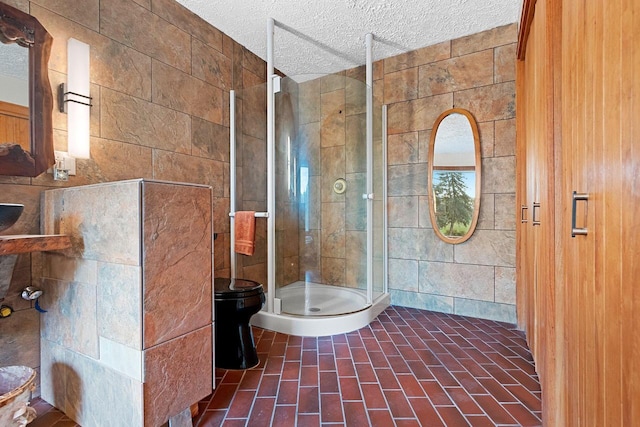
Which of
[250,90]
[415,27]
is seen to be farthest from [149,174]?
[415,27]

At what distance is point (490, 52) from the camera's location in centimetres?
263

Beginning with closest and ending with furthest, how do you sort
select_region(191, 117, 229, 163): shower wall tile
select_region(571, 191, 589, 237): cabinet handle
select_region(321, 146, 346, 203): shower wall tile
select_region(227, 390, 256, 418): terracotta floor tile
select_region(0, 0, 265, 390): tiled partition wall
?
select_region(571, 191, 589, 237): cabinet handle
select_region(227, 390, 256, 418): terracotta floor tile
select_region(0, 0, 265, 390): tiled partition wall
select_region(191, 117, 229, 163): shower wall tile
select_region(321, 146, 346, 203): shower wall tile

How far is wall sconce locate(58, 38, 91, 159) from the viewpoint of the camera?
5.38ft

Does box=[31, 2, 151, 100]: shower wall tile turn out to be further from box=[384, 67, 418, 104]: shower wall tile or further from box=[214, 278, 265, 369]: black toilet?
box=[384, 67, 418, 104]: shower wall tile

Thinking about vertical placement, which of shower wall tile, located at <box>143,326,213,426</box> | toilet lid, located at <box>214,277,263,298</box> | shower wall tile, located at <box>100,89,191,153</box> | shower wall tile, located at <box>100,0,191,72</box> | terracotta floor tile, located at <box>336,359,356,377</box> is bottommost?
terracotta floor tile, located at <box>336,359,356,377</box>

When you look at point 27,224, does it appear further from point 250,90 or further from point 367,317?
point 367,317

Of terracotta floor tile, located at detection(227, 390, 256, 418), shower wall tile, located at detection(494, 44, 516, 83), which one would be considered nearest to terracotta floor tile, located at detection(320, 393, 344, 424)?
terracotta floor tile, located at detection(227, 390, 256, 418)

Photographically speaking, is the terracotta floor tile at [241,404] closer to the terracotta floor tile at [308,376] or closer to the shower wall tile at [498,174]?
the terracotta floor tile at [308,376]

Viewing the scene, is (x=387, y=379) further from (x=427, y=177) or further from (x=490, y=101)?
(x=490, y=101)

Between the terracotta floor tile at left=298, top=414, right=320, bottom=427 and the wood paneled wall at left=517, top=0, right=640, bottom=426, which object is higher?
the wood paneled wall at left=517, top=0, right=640, bottom=426

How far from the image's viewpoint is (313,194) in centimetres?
296

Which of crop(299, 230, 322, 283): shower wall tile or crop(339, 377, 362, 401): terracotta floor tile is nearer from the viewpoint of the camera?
crop(339, 377, 362, 401): terracotta floor tile

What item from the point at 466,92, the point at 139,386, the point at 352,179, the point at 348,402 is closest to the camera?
the point at 139,386

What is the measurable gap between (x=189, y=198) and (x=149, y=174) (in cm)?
99
